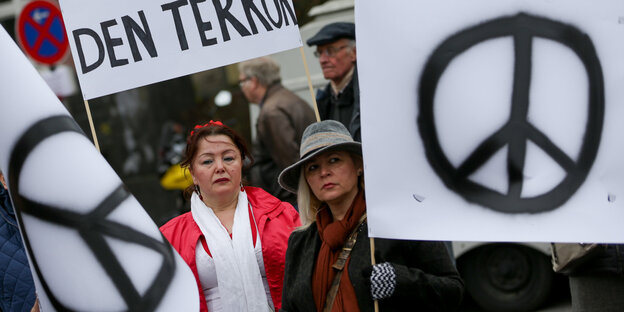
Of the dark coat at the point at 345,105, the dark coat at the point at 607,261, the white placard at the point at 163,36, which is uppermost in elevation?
the white placard at the point at 163,36

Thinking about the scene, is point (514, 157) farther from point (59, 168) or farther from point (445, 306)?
point (59, 168)

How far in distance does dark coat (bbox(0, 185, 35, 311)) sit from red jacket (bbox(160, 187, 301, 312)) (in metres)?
0.67

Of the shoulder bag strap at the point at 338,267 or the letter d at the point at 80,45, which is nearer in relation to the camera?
the shoulder bag strap at the point at 338,267

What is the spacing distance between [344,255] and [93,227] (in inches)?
39.2

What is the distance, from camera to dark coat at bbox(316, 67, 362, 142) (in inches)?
203

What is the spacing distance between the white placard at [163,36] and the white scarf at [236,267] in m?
0.76

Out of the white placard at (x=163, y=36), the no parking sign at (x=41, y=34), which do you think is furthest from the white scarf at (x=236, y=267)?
the no parking sign at (x=41, y=34)

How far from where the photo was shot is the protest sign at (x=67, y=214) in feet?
8.39

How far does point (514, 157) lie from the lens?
117 inches

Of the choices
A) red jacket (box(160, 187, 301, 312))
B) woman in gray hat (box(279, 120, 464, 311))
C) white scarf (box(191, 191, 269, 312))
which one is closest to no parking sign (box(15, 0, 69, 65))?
red jacket (box(160, 187, 301, 312))

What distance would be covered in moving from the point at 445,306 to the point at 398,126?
67 centimetres

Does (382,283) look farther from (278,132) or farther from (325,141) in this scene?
(278,132)

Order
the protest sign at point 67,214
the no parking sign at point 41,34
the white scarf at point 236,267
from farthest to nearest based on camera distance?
the no parking sign at point 41,34 < the white scarf at point 236,267 < the protest sign at point 67,214

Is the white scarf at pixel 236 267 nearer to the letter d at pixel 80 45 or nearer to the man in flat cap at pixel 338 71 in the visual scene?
the letter d at pixel 80 45
